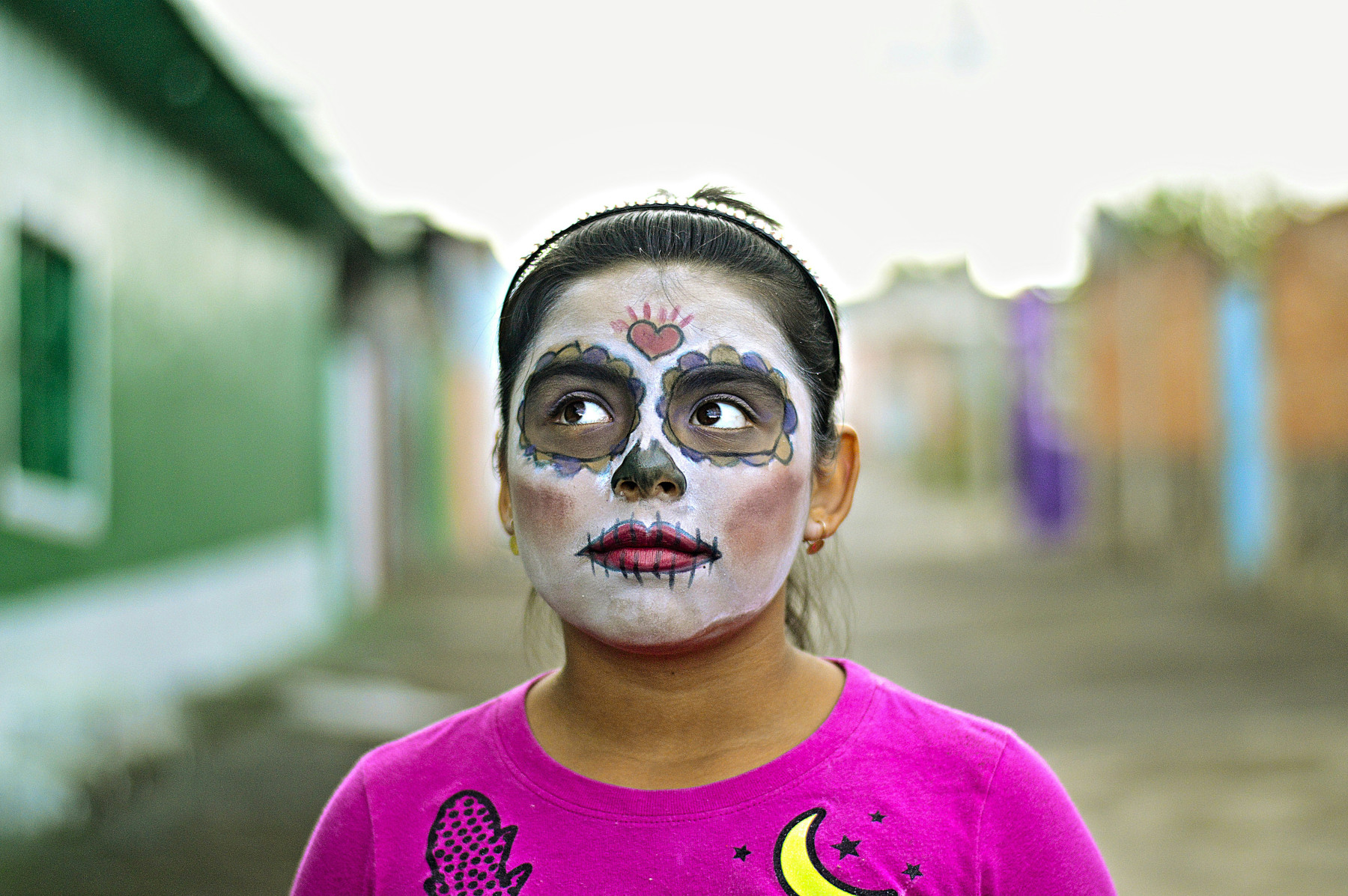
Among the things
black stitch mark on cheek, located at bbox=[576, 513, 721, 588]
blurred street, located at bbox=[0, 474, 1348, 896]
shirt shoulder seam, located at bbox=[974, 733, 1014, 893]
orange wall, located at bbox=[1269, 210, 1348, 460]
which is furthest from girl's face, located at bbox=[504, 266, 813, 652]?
orange wall, located at bbox=[1269, 210, 1348, 460]

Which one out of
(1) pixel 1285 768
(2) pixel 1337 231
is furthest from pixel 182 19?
(2) pixel 1337 231

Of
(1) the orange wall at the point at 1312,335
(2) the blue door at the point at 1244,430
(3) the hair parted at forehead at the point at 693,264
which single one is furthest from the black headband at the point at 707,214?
(2) the blue door at the point at 1244,430

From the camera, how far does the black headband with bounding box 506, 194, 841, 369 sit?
5.59ft

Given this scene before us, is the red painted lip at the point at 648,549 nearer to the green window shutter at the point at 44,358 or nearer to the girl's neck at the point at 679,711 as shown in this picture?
the girl's neck at the point at 679,711

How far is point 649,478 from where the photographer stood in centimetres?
154

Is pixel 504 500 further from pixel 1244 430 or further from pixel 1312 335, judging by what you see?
pixel 1244 430

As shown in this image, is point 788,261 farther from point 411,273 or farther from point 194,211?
point 411,273

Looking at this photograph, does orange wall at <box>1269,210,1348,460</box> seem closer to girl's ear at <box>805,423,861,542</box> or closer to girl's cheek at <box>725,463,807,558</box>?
girl's ear at <box>805,423,861,542</box>

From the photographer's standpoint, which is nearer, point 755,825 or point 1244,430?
point 755,825

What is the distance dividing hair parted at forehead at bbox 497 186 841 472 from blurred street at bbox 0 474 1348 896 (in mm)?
643

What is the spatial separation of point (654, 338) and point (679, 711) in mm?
495

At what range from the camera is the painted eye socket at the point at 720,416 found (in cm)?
162

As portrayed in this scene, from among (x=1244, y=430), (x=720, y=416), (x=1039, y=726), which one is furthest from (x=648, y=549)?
(x=1244, y=430)

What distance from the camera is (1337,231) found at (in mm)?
8594
